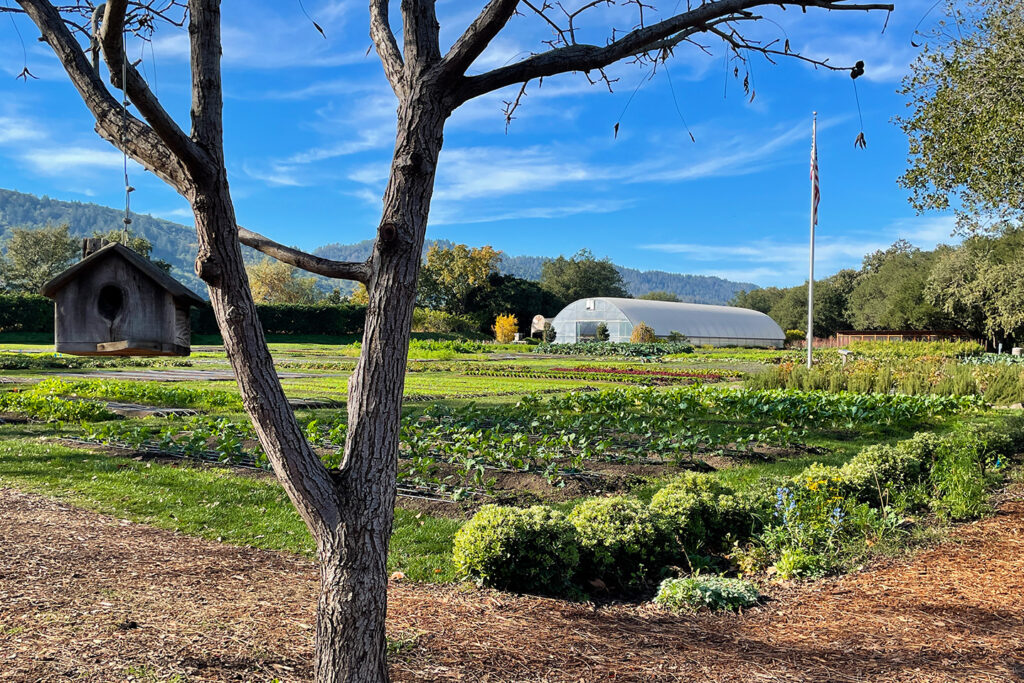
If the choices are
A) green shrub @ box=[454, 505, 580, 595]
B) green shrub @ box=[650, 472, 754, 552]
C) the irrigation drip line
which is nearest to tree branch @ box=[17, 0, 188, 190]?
green shrub @ box=[454, 505, 580, 595]

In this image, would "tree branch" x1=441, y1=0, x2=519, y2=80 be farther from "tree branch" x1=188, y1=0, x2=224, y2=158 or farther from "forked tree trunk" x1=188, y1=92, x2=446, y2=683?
"tree branch" x1=188, y1=0, x2=224, y2=158

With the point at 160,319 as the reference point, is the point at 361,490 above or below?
below

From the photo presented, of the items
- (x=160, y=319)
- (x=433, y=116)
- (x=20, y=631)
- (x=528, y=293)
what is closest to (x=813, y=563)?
(x=433, y=116)

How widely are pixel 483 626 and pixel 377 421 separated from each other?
1.72 meters

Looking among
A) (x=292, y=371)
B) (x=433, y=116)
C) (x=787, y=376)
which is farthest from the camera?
(x=292, y=371)

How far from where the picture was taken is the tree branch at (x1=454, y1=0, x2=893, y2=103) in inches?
98.9

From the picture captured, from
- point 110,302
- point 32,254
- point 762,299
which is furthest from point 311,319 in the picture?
point 762,299

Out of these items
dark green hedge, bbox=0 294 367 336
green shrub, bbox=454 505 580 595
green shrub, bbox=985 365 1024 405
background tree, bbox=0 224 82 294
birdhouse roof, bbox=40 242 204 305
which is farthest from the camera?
background tree, bbox=0 224 82 294

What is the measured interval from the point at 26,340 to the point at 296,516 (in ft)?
117

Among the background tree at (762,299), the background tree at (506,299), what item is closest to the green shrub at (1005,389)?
the background tree at (506,299)

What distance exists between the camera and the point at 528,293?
203 feet

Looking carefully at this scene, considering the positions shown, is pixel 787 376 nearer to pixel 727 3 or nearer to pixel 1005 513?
pixel 1005 513

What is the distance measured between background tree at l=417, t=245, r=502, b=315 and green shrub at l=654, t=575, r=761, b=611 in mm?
57241

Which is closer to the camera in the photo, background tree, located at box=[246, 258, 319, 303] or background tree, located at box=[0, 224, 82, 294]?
background tree, located at box=[0, 224, 82, 294]
